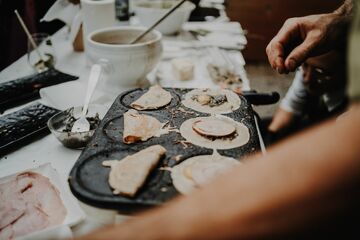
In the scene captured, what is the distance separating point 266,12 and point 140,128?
3933 millimetres

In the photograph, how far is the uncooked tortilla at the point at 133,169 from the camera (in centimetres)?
98

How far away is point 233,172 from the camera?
1.82 ft

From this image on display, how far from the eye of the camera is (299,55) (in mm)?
1450

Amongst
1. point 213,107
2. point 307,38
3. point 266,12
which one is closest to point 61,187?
point 213,107

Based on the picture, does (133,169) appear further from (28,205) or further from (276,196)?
(276,196)

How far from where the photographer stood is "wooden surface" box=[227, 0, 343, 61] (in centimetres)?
460

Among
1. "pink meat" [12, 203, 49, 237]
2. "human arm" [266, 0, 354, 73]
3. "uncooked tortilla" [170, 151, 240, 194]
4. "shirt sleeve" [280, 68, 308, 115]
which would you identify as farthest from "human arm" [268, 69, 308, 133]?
"pink meat" [12, 203, 49, 237]

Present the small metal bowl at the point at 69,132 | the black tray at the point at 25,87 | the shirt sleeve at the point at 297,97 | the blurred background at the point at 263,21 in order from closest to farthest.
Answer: the small metal bowl at the point at 69,132 → the black tray at the point at 25,87 → the shirt sleeve at the point at 297,97 → the blurred background at the point at 263,21

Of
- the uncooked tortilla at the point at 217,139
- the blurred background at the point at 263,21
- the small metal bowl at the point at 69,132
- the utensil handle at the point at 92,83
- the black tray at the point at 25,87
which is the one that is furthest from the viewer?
the blurred background at the point at 263,21

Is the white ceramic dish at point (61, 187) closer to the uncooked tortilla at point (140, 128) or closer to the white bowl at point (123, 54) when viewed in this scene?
the uncooked tortilla at point (140, 128)

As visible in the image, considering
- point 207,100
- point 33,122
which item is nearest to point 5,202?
point 33,122

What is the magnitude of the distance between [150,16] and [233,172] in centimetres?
213

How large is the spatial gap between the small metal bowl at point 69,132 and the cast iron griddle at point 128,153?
122mm

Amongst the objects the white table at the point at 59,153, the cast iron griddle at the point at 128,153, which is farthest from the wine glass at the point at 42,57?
the cast iron griddle at the point at 128,153
